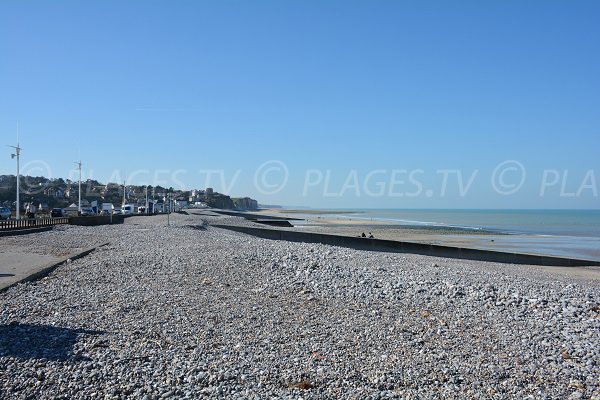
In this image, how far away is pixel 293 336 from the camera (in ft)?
29.8

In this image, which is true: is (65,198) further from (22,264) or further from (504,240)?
(22,264)

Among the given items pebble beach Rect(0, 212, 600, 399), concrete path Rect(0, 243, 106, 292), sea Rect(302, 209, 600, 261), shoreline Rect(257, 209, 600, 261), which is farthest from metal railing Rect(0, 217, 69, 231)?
sea Rect(302, 209, 600, 261)

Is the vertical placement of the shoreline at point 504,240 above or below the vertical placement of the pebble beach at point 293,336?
below

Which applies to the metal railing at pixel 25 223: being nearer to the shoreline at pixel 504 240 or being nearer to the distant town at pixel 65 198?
the shoreline at pixel 504 240

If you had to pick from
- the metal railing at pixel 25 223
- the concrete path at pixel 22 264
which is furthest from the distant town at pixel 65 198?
the concrete path at pixel 22 264

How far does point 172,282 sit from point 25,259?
304 inches

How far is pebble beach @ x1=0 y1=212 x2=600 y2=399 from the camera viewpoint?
6.86 meters

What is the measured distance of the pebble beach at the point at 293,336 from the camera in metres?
6.86

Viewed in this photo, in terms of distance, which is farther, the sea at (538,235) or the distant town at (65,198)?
the distant town at (65,198)

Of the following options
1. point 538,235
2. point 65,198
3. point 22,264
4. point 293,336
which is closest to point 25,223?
point 22,264

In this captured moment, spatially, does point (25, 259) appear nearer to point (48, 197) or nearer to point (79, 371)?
point (79, 371)

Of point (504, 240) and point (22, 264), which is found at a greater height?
point (22, 264)

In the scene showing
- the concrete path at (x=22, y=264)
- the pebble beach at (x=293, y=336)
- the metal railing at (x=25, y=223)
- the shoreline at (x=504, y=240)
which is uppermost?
the metal railing at (x=25, y=223)

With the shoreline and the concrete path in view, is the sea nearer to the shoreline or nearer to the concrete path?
the shoreline
